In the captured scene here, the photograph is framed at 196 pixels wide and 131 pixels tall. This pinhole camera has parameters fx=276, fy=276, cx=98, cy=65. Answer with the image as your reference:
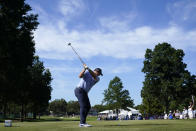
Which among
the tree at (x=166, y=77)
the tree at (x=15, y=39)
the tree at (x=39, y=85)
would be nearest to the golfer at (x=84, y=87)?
the tree at (x=15, y=39)

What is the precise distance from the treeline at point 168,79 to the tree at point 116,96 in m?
31.2

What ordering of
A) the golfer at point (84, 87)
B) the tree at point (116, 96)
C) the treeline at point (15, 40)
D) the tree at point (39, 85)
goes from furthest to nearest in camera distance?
1. the tree at point (116, 96)
2. the tree at point (39, 85)
3. the treeline at point (15, 40)
4. the golfer at point (84, 87)

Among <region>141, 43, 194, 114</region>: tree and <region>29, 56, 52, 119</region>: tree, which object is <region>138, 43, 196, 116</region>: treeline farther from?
<region>29, 56, 52, 119</region>: tree

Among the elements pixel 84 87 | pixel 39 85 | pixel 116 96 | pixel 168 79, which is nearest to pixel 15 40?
pixel 84 87

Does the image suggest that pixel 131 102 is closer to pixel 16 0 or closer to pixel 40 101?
pixel 40 101

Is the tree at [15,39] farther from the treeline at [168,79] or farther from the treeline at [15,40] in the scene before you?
the treeline at [168,79]

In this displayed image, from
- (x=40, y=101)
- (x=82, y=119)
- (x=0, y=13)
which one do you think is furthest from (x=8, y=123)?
(x=40, y=101)

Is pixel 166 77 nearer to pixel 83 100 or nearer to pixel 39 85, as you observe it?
pixel 39 85

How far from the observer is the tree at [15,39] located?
30156mm

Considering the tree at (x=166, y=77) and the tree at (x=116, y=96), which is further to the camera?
→ the tree at (x=116, y=96)

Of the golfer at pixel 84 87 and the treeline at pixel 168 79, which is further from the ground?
the treeline at pixel 168 79

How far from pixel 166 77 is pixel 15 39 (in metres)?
44.3

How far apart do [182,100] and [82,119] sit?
5969 cm

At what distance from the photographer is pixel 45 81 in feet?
224
